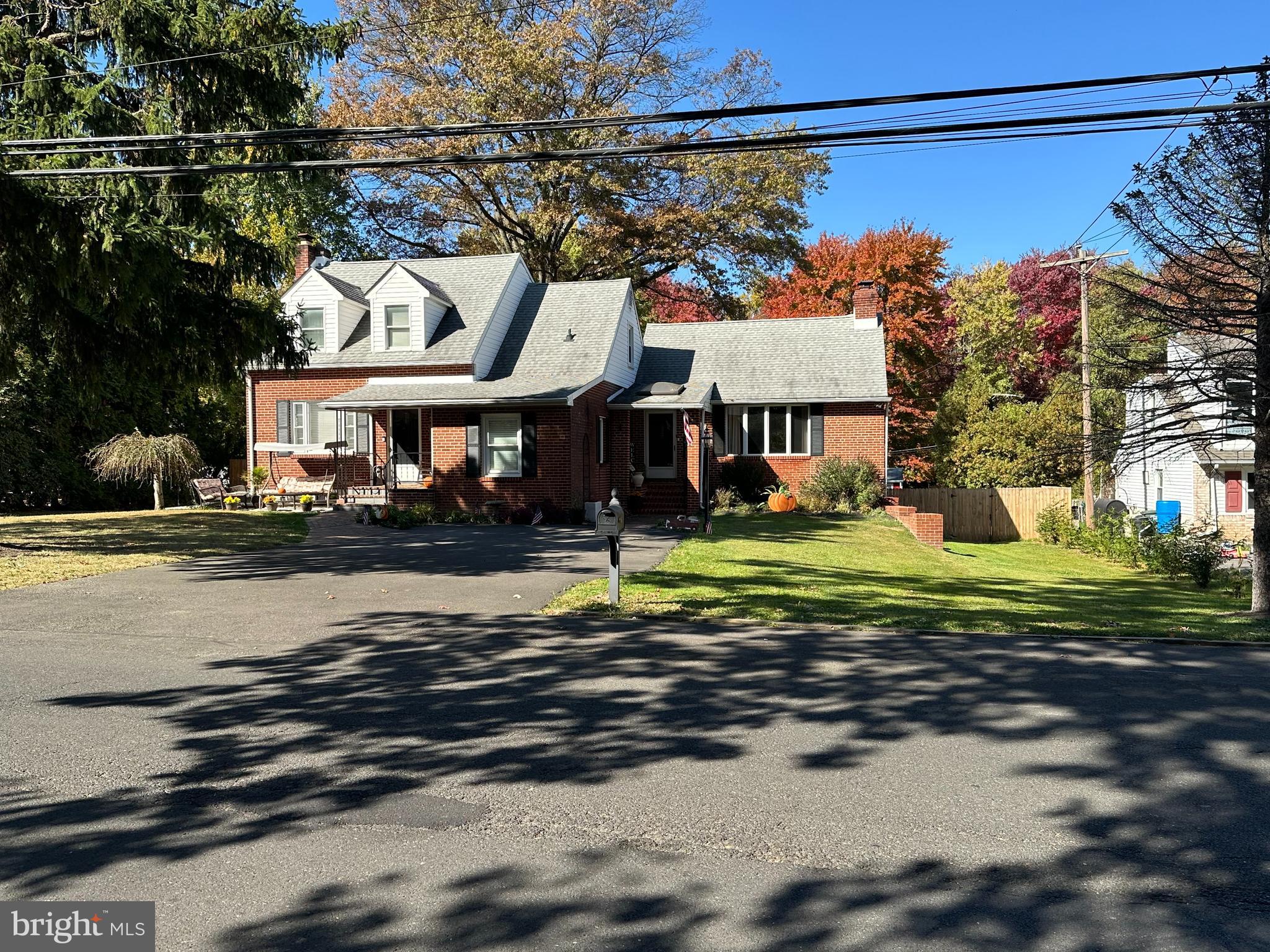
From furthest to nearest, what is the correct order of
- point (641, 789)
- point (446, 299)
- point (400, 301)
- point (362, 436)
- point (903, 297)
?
point (903, 297)
point (446, 299)
point (362, 436)
point (400, 301)
point (641, 789)

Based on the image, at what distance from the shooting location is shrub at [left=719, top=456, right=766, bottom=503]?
25516mm

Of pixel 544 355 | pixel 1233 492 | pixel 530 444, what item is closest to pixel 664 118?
pixel 530 444

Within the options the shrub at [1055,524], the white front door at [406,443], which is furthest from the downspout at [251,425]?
the shrub at [1055,524]

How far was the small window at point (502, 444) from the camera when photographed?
21000 millimetres

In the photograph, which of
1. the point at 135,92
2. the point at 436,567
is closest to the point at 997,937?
the point at 436,567

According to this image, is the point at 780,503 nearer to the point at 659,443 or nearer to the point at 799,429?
the point at 799,429

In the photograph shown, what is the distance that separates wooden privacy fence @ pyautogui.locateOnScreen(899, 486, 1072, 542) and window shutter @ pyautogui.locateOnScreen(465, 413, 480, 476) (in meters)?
15.1

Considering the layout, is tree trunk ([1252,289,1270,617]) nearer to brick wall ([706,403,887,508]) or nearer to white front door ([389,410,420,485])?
brick wall ([706,403,887,508])

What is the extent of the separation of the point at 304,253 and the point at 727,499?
16019 millimetres

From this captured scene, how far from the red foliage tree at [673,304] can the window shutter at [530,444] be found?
65.2ft

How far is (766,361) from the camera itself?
27703 mm

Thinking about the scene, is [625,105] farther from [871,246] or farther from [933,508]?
[933,508]

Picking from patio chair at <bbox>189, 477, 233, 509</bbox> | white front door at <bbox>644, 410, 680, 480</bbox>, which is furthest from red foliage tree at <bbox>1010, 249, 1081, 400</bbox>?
patio chair at <bbox>189, 477, 233, 509</bbox>

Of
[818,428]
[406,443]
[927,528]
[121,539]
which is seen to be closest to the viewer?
[121,539]
